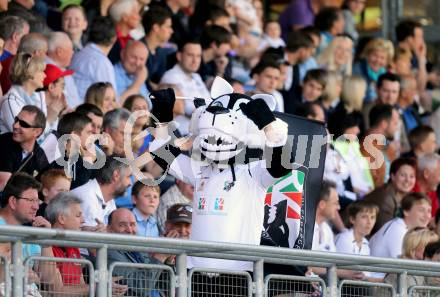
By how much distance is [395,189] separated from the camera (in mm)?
14445

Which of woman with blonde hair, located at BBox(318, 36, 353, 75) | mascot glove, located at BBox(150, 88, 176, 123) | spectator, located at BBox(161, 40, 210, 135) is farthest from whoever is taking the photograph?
woman with blonde hair, located at BBox(318, 36, 353, 75)

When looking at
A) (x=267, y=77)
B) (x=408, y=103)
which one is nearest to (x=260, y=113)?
(x=267, y=77)

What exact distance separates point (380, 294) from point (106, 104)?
168 inches

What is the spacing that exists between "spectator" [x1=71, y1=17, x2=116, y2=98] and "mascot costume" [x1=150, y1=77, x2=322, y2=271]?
3.42 m

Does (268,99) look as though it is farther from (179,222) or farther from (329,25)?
(329,25)

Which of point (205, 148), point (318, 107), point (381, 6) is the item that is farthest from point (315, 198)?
point (381, 6)

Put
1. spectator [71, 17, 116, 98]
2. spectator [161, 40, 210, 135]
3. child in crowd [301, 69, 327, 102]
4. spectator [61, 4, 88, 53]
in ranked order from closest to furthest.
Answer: spectator [71, 17, 116, 98]
spectator [61, 4, 88, 53]
spectator [161, 40, 210, 135]
child in crowd [301, 69, 327, 102]

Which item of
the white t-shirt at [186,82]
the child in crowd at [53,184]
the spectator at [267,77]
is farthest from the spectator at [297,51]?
the child in crowd at [53,184]

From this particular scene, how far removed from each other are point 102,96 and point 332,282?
4452 mm

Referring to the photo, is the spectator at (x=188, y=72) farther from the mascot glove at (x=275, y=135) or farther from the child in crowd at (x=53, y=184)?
the mascot glove at (x=275, y=135)

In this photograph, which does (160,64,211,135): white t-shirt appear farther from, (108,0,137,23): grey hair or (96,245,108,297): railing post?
(96,245,108,297): railing post

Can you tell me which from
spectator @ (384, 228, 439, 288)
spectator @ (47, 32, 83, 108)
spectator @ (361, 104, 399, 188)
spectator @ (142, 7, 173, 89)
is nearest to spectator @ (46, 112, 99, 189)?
spectator @ (47, 32, 83, 108)

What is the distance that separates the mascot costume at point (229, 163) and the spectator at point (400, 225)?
3.01m

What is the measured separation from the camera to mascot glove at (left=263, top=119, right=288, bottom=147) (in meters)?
9.76
